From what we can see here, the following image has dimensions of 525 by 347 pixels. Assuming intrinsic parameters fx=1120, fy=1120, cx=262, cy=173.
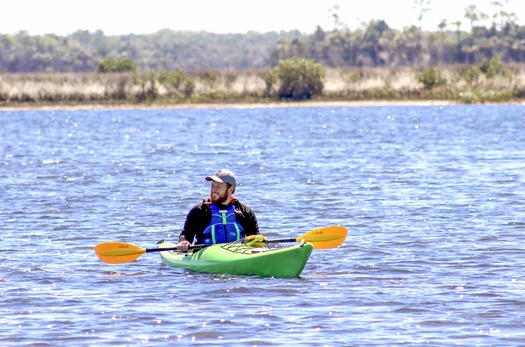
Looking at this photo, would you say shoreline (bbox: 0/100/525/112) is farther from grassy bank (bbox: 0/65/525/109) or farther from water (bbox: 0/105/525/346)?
water (bbox: 0/105/525/346)

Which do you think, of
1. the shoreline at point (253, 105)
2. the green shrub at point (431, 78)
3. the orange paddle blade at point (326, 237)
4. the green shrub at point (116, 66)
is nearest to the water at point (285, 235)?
the orange paddle blade at point (326, 237)

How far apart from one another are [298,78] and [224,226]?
2203 inches

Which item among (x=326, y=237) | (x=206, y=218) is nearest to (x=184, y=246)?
(x=206, y=218)

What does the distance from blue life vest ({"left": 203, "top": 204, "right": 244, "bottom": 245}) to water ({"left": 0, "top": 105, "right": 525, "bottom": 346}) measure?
21.5 inches

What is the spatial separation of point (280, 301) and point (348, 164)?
1902 cm

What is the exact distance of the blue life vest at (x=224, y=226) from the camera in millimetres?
12383

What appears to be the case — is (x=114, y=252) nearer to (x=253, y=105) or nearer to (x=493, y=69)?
(x=253, y=105)

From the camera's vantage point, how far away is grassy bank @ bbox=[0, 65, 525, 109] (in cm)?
6662

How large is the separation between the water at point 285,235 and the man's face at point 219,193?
2.86 ft

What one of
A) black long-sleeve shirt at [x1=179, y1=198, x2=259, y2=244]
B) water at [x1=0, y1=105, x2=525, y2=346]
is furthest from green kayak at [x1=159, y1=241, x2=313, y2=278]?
black long-sleeve shirt at [x1=179, y1=198, x2=259, y2=244]

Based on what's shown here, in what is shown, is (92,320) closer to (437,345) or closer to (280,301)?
(280,301)

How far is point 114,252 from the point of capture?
12.8 meters

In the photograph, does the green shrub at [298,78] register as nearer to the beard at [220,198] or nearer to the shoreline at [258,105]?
the shoreline at [258,105]

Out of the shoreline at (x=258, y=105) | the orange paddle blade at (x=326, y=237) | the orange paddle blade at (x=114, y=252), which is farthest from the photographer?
the shoreline at (x=258, y=105)
